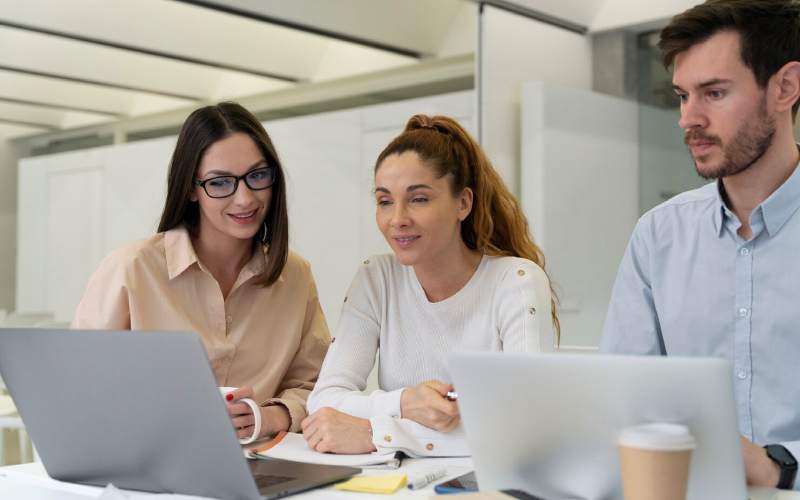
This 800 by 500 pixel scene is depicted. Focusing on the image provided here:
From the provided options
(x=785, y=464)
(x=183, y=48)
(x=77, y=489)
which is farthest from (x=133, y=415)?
(x=183, y=48)

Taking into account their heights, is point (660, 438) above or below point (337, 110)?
below

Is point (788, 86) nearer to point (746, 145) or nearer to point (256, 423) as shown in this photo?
point (746, 145)

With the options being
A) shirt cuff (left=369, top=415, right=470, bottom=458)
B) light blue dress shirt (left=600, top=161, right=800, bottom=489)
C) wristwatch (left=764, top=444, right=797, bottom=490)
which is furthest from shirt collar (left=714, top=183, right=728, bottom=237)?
shirt cuff (left=369, top=415, right=470, bottom=458)

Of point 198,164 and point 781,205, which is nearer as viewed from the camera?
point 781,205

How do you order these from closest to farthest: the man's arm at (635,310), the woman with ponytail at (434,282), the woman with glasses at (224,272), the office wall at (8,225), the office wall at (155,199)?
the man's arm at (635,310) < the woman with ponytail at (434,282) < the woman with glasses at (224,272) < the office wall at (8,225) < the office wall at (155,199)

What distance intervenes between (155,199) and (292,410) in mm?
2463

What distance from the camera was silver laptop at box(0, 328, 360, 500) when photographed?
118cm

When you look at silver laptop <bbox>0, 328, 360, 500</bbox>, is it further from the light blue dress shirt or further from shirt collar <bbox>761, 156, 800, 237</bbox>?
shirt collar <bbox>761, 156, 800, 237</bbox>

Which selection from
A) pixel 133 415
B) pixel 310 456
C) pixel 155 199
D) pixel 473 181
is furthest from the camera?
pixel 155 199

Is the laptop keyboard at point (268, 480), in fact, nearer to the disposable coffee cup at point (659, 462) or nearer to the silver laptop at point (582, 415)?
the silver laptop at point (582, 415)

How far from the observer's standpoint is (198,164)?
85.3 inches

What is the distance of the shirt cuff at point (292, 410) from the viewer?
1921 mm

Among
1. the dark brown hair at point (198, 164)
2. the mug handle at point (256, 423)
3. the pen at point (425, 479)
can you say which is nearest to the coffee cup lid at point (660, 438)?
the pen at point (425, 479)

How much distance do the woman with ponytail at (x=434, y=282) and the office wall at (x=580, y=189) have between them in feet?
6.32
